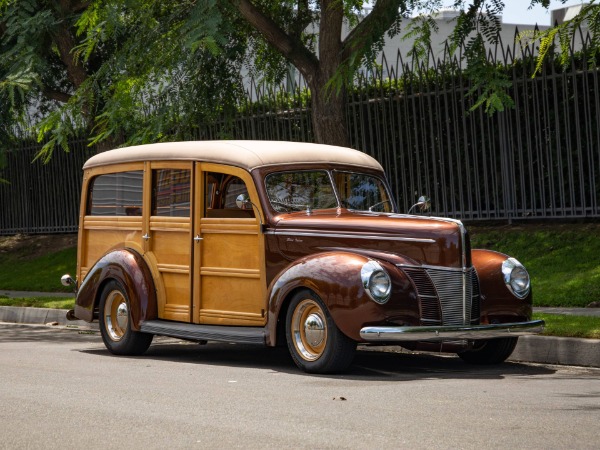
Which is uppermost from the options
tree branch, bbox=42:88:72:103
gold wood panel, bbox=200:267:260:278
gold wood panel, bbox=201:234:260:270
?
tree branch, bbox=42:88:72:103

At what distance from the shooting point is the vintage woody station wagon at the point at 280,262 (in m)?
9.36

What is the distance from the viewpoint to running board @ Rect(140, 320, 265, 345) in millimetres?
10156

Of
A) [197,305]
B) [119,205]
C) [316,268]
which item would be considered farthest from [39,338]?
[316,268]

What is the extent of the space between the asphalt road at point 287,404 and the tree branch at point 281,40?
20.3 ft

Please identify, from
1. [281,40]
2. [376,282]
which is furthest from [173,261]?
[281,40]

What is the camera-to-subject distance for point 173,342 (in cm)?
1330

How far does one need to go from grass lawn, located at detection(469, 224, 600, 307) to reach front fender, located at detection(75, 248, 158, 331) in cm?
502

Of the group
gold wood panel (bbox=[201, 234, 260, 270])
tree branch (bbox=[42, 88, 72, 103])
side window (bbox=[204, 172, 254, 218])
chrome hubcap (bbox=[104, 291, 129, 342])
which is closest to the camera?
gold wood panel (bbox=[201, 234, 260, 270])

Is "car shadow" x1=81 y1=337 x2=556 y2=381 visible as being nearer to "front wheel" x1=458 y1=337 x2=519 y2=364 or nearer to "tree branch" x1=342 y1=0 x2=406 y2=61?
"front wheel" x1=458 y1=337 x2=519 y2=364

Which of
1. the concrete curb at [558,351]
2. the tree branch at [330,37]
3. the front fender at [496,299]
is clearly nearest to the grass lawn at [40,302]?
the tree branch at [330,37]

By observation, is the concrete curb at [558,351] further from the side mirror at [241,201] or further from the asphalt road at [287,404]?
the side mirror at [241,201]

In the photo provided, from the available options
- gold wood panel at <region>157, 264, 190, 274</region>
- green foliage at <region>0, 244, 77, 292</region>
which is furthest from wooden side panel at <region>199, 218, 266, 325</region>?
green foliage at <region>0, 244, 77, 292</region>

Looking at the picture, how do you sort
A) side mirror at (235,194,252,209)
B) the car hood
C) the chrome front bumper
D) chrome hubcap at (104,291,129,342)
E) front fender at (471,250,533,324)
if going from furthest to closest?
chrome hubcap at (104,291,129,342) → side mirror at (235,194,252,209) → front fender at (471,250,533,324) → the car hood → the chrome front bumper

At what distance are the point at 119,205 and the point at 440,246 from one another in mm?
4074
